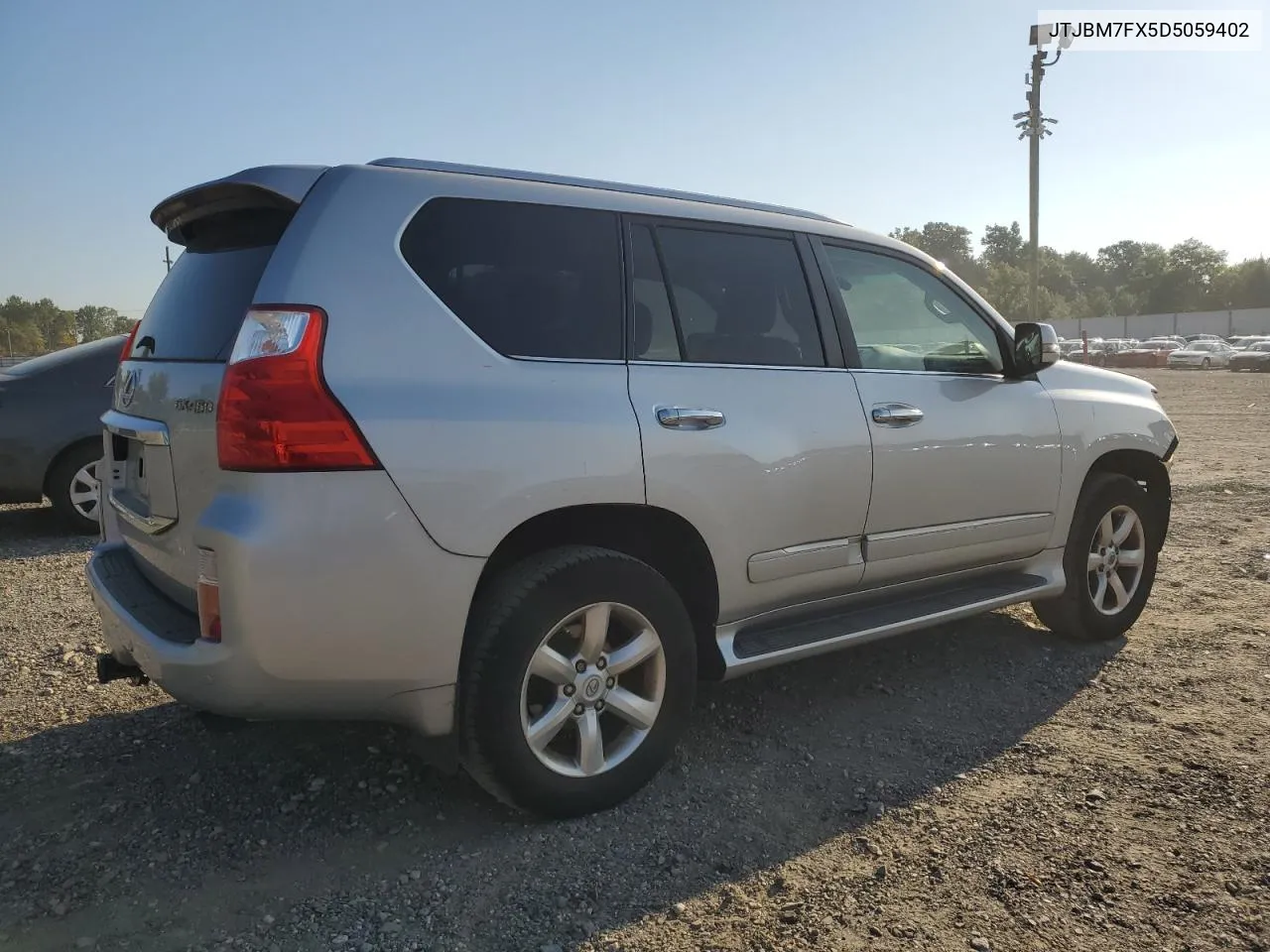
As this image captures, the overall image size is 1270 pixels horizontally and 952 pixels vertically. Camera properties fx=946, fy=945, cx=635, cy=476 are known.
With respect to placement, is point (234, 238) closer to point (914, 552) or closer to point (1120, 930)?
point (914, 552)

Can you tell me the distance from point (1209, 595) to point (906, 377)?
2959mm

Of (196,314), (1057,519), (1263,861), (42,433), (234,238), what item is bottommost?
(1263,861)

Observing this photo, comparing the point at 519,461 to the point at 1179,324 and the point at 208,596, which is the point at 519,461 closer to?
the point at 208,596

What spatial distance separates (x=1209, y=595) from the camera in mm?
5344

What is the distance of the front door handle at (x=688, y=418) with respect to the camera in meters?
2.91

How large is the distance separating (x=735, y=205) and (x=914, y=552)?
1491 mm

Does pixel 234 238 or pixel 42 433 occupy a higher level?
pixel 234 238

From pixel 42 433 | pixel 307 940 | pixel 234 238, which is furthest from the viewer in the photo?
pixel 42 433

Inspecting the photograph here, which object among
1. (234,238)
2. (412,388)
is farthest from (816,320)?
(234,238)

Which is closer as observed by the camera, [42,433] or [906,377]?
[906,377]

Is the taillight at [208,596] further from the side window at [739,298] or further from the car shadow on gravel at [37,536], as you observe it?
the car shadow on gravel at [37,536]

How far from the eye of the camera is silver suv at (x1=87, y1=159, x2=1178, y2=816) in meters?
2.39

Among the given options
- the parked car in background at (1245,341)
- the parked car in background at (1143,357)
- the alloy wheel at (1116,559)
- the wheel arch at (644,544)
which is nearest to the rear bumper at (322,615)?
the wheel arch at (644,544)

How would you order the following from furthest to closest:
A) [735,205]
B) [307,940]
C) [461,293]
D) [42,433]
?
[42,433]
[735,205]
[461,293]
[307,940]
